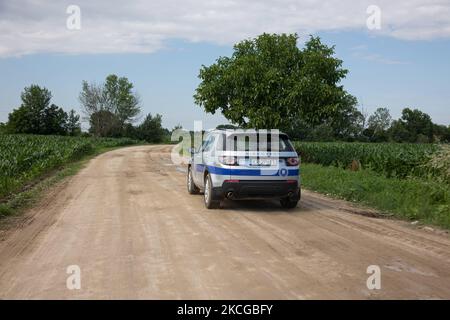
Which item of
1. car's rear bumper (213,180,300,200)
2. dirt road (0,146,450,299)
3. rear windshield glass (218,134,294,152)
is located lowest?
dirt road (0,146,450,299)

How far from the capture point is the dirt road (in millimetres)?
5027

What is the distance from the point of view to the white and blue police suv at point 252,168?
991cm

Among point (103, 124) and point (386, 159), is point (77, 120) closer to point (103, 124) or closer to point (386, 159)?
point (103, 124)

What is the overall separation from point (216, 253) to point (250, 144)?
410cm

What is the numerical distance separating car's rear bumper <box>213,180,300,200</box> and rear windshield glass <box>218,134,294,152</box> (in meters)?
0.72

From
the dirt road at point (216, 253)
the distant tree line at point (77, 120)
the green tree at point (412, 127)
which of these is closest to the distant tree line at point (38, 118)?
the distant tree line at point (77, 120)

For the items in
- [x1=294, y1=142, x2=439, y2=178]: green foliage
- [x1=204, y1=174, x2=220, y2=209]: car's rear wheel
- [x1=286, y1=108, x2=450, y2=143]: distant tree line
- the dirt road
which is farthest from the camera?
[x1=286, y1=108, x2=450, y2=143]: distant tree line

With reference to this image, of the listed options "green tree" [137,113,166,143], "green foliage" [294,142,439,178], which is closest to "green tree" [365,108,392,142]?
"green tree" [137,113,166,143]

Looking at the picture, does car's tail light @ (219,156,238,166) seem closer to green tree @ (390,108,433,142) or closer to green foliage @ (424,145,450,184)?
green foliage @ (424,145,450,184)

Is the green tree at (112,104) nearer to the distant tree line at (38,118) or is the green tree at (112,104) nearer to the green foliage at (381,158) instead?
the distant tree line at (38,118)

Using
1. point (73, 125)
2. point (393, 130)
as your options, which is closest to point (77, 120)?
point (73, 125)

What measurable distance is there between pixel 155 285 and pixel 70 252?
2.03m

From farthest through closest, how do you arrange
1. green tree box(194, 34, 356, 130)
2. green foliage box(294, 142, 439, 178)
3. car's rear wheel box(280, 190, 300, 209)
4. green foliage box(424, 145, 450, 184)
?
green tree box(194, 34, 356, 130) → green foliage box(294, 142, 439, 178) → green foliage box(424, 145, 450, 184) → car's rear wheel box(280, 190, 300, 209)

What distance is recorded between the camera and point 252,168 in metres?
9.94
